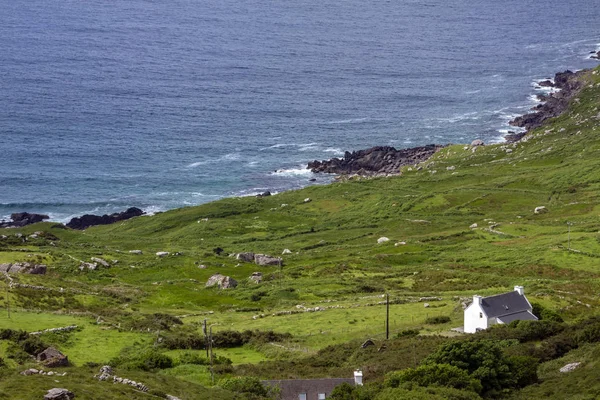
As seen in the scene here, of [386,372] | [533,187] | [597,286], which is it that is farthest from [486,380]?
[533,187]

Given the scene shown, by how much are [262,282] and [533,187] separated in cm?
6420

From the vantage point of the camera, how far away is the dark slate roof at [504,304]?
77062 millimetres

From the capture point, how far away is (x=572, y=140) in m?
175

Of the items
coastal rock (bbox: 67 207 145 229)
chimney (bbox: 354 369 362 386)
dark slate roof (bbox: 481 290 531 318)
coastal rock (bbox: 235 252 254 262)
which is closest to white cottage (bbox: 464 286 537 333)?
dark slate roof (bbox: 481 290 531 318)

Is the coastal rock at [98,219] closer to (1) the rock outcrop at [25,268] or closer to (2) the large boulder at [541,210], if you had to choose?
(1) the rock outcrop at [25,268]

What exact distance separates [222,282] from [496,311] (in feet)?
129

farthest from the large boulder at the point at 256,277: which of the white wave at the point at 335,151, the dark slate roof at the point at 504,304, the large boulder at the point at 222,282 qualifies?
the white wave at the point at 335,151

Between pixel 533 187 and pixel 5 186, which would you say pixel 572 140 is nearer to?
pixel 533 187

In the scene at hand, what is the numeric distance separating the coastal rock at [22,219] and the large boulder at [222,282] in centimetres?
5898

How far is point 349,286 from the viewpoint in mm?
101688

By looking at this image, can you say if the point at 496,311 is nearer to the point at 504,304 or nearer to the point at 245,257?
the point at 504,304

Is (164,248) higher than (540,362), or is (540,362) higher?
(164,248)

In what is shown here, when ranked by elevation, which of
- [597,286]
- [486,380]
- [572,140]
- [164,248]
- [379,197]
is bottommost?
[486,380]

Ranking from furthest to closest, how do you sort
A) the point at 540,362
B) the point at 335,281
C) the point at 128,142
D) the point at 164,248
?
1. the point at 128,142
2. the point at 164,248
3. the point at 335,281
4. the point at 540,362
